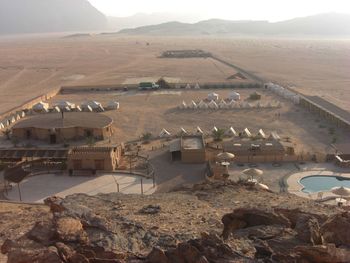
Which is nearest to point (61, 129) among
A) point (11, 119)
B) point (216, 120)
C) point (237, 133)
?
point (11, 119)

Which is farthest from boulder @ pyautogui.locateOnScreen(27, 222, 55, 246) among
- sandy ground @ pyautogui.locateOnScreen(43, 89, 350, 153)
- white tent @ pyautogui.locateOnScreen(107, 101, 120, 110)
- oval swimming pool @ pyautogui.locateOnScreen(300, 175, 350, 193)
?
white tent @ pyautogui.locateOnScreen(107, 101, 120, 110)

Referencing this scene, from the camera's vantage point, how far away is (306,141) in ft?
109

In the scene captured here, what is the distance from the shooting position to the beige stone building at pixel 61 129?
32.7 meters

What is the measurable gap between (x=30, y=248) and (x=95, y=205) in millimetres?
7156

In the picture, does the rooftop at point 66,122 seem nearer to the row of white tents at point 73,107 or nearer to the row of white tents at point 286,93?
the row of white tents at point 73,107

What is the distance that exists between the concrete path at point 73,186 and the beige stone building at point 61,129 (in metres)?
8.88

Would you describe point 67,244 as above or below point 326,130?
above

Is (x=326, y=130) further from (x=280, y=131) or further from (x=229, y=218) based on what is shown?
(x=229, y=218)

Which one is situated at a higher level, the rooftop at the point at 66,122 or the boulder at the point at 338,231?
the boulder at the point at 338,231

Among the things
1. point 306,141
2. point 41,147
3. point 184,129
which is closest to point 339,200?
point 306,141

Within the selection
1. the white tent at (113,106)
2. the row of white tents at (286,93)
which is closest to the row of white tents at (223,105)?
the row of white tents at (286,93)

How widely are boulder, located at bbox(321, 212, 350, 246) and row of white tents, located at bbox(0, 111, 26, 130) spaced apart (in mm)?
32825

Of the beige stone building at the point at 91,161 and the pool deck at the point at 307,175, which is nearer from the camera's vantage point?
the pool deck at the point at 307,175

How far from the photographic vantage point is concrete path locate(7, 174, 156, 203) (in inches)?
856
